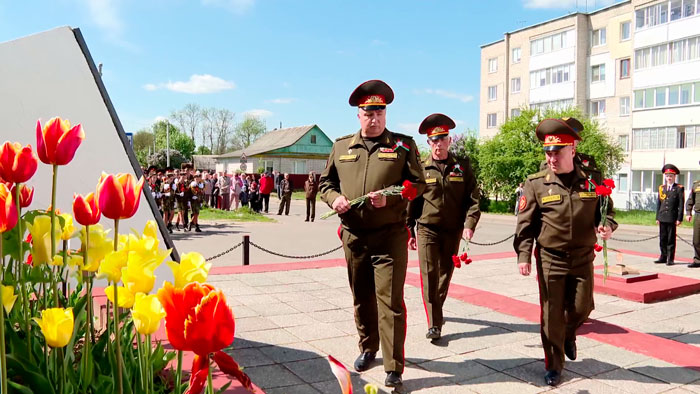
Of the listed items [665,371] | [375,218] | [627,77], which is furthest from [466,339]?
[627,77]

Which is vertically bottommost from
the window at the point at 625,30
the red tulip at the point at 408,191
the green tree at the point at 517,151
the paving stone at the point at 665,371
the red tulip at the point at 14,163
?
the paving stone at the point at 665,371

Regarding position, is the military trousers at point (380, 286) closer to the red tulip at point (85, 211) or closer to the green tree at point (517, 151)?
the red tulip at point (85, 211)

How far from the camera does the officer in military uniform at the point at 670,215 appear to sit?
11.3m

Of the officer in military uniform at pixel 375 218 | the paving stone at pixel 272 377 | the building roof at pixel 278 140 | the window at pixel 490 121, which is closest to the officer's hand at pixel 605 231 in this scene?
the officer in military uniform at pixel 375 218

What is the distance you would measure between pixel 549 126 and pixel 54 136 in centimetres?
380

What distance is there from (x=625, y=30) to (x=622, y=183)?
37.6 feet

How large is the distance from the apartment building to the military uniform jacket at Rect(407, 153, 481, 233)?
3708cm

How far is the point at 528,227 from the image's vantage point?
4.71m

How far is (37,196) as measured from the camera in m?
3.55

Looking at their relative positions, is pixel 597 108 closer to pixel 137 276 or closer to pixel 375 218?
pixel 375 218

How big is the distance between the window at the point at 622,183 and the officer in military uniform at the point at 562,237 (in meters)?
41.6

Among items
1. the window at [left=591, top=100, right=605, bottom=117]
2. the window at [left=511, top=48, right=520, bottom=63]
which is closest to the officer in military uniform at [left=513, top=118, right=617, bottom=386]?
the window at [left=591, top=100, right=605, bottom=117]

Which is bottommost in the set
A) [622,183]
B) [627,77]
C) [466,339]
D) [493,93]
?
[466,339]

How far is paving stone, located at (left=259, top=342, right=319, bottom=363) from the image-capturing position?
4.72 m
